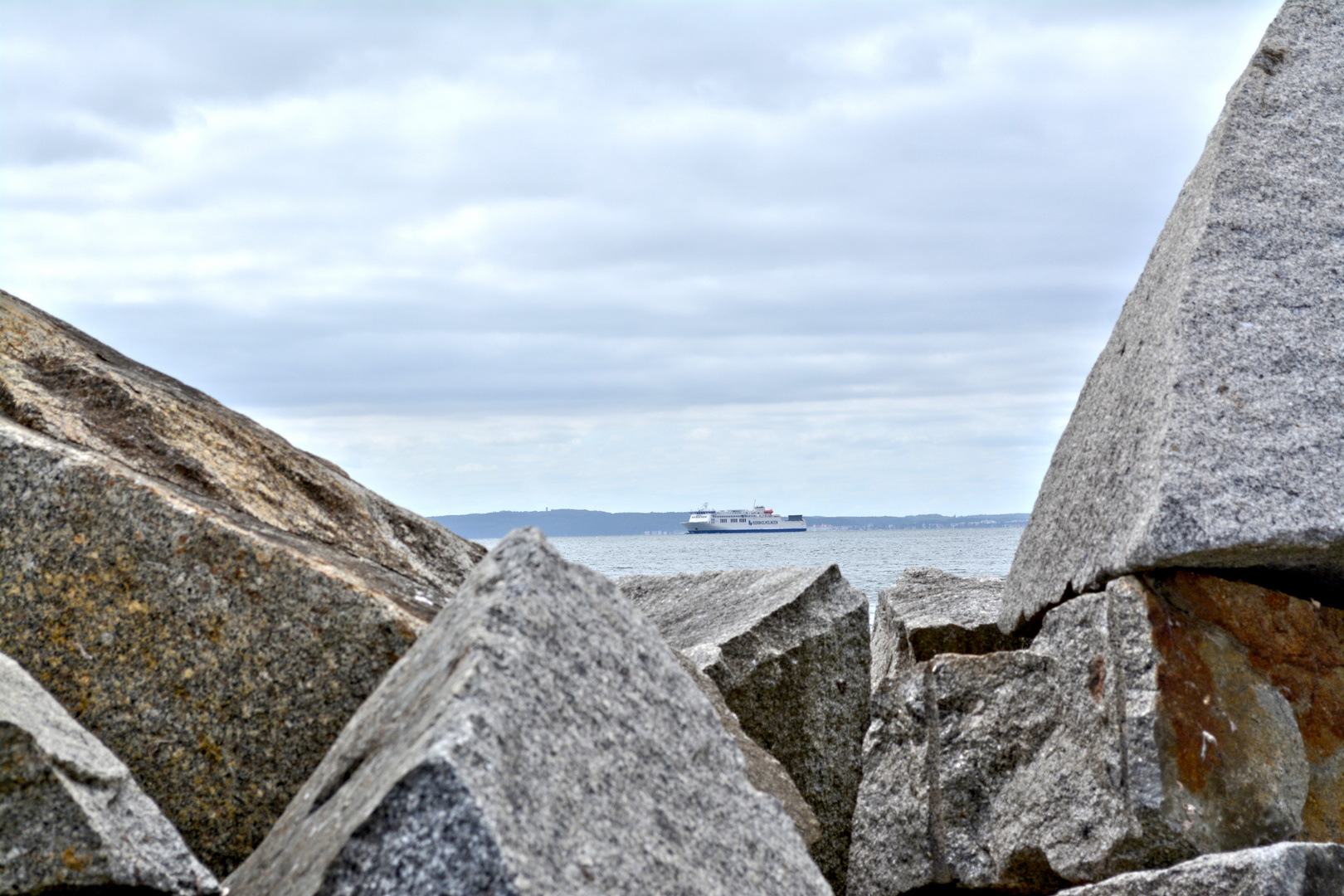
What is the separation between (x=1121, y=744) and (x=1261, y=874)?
81cm

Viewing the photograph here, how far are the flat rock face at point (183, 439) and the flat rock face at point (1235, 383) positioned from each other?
2.74 meters

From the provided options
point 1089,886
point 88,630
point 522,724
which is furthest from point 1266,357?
point 88,630

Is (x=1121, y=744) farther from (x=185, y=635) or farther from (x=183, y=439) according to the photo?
(x=183, y=439)

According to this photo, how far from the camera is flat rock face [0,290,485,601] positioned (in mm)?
4012

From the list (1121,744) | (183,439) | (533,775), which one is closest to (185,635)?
(183,439)

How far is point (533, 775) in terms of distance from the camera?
2172mm

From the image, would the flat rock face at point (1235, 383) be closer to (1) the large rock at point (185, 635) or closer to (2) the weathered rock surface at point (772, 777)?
(2) the weathered rock surface at point (772, 777)

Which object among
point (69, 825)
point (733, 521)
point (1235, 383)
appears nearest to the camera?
point (69, 825)

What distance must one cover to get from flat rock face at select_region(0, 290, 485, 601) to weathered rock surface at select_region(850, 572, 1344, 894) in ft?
7.27

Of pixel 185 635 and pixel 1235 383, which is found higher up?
pixel 1235 383

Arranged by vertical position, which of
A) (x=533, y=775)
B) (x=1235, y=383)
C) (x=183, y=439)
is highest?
(x=1235, y=383)

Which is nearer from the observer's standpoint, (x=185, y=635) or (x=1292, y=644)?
(x=185, y=635)

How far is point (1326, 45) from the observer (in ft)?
17.4

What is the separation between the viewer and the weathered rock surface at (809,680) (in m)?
5.58
